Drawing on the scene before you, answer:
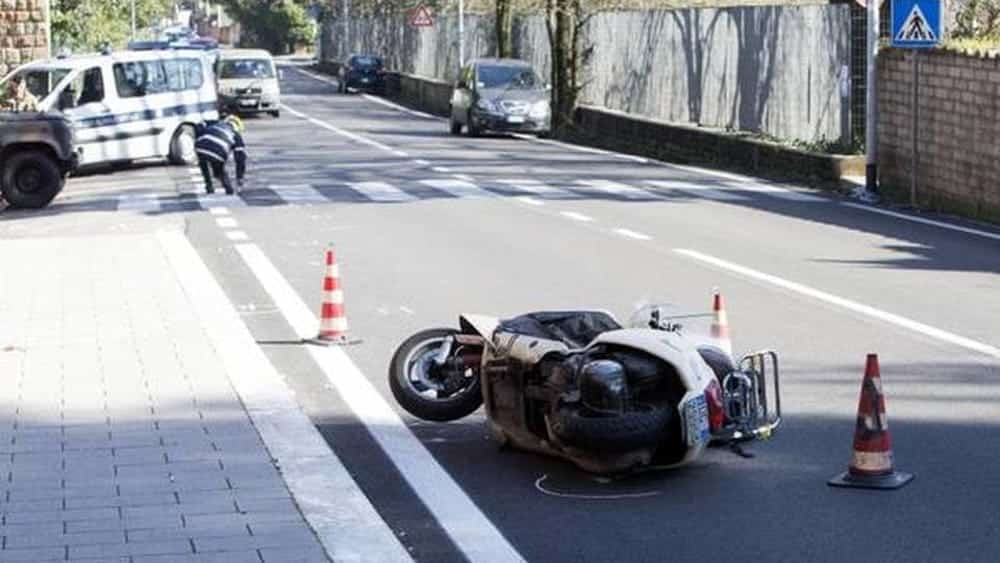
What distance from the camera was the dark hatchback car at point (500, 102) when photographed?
4591 cm

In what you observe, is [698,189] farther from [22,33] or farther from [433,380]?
[22,33]

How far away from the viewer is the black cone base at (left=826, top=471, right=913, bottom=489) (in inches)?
342

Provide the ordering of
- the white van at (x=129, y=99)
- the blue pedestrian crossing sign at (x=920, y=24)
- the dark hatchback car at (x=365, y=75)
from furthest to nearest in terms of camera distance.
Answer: the dark hatchback car at (x=365, y=75)
the white van at (x=129, y=99)
the blue pedestrian crossing sign at (x=920, y=24)

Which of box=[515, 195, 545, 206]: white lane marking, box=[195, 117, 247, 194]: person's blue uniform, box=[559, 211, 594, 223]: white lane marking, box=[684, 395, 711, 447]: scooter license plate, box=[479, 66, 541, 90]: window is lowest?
box=[559, 211, 594, 223]: white lane marking

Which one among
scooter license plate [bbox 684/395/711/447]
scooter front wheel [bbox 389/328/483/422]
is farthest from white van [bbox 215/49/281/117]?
scooter license plate [bbox 684/395/711/447]

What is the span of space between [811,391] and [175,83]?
81.7 ft

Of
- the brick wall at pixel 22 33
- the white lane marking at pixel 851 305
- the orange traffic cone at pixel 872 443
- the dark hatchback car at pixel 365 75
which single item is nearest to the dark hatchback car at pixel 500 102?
the brick wall at pixel 22 33

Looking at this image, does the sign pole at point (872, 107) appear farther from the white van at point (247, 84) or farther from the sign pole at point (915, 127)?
the white van at point (247, 84)

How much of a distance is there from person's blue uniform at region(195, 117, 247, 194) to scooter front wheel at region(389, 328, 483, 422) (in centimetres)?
1663

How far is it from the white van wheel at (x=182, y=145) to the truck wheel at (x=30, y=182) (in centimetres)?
707

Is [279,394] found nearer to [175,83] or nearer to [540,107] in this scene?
[175,83]

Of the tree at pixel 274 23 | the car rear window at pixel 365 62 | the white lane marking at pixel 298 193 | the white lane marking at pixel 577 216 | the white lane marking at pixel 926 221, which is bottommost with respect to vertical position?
the white lane marking at pixel 926 221

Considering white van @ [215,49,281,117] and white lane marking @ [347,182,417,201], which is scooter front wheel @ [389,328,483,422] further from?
white van @ [215,49,281,117]

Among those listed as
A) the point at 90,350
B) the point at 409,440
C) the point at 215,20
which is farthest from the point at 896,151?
the point at 215,20
